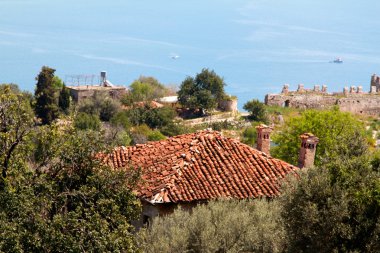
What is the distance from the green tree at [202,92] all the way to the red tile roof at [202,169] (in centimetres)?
3895

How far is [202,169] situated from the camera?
14.9 m

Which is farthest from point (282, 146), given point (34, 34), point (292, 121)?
point (34, 34)

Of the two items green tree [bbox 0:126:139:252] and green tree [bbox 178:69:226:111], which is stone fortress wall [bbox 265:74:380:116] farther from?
green tree [bbox 0:126:139:252]

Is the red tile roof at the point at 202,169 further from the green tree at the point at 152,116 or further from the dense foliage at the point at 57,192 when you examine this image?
the green tree at the point at 152,116

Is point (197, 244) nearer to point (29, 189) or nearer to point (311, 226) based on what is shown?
point (311, 226)

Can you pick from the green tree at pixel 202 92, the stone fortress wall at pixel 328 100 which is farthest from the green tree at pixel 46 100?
the stone fortress wall at pixel 328 100

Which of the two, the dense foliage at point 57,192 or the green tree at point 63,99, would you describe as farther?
the green tree at point 63,99

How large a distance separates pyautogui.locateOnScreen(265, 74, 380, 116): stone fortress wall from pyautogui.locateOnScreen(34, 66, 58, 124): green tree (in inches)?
806

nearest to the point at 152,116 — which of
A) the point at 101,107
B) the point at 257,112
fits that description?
the point at 101,107

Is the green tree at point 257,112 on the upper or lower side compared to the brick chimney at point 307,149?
upper

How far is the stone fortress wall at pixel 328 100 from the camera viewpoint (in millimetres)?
60219

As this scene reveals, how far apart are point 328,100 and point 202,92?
40.2 feet

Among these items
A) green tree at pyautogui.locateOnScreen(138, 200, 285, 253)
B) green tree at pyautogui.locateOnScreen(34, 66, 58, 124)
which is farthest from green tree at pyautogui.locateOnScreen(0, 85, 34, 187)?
green tree at pyautogui.locateOnScreen(34, 66, 58, 124)

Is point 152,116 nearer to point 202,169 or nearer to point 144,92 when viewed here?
point 144,92
